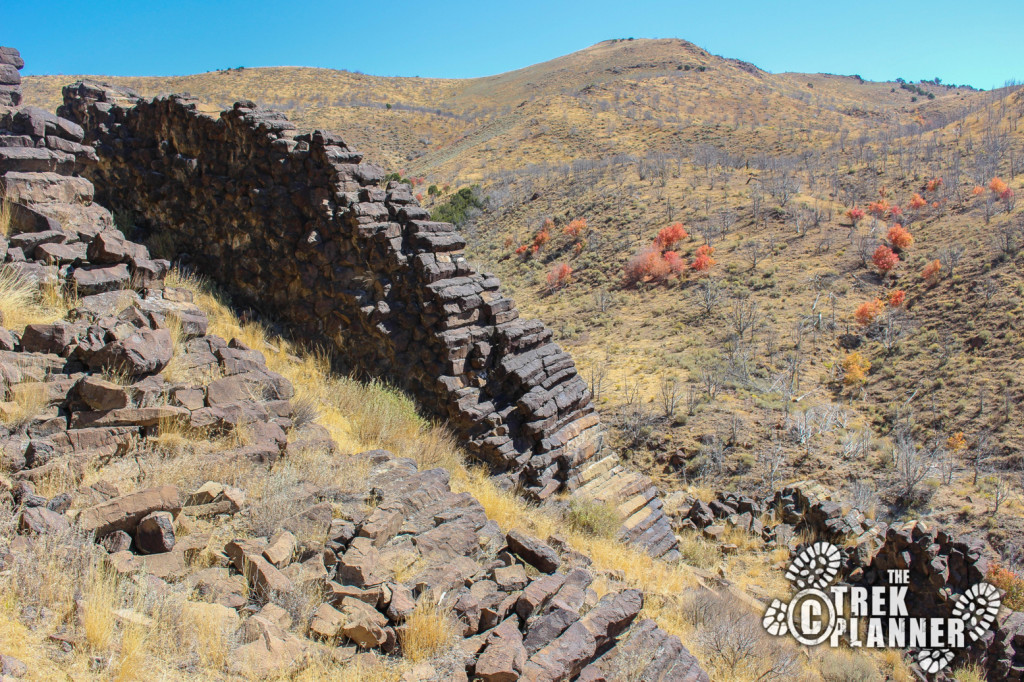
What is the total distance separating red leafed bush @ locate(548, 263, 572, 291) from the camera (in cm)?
2253

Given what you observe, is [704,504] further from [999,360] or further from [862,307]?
[862,307]

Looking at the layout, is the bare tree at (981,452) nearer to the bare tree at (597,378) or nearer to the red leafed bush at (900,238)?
the bare tree at (597,378)

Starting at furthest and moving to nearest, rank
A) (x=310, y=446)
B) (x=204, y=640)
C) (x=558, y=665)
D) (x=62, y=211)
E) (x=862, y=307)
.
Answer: (x=862, y=307)
(x=62, y=211)
(x=310, y=446)
(x=558, y=665)
(x=204, y=640)

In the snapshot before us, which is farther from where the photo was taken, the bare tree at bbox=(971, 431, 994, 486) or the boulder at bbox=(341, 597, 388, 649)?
the bare tree at bbox=(971, 431, 994, 486)

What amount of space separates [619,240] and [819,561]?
17.0m

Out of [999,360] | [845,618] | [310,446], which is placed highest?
[999,360]

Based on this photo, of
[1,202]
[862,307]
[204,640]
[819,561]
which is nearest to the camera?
[204,640]

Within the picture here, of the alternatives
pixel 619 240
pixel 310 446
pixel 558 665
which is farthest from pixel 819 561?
pixel 619 240

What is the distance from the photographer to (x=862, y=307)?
639 inches

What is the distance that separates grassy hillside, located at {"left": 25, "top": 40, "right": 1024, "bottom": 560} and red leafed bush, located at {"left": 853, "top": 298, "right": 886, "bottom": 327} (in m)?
0.32

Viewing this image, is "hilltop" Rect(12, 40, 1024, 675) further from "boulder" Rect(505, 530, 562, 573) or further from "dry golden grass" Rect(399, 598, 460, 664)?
"dry golden grass" Rect(399, 598, 460, 664)

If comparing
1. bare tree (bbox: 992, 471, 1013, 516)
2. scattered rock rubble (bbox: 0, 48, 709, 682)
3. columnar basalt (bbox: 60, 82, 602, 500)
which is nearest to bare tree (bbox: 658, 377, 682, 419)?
columnar basalt (bbox: 60, 82, 602, 500)

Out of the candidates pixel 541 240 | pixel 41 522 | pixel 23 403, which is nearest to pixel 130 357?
pixel 23 403

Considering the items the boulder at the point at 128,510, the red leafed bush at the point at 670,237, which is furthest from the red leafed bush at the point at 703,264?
the boulder at the point at 128,510
